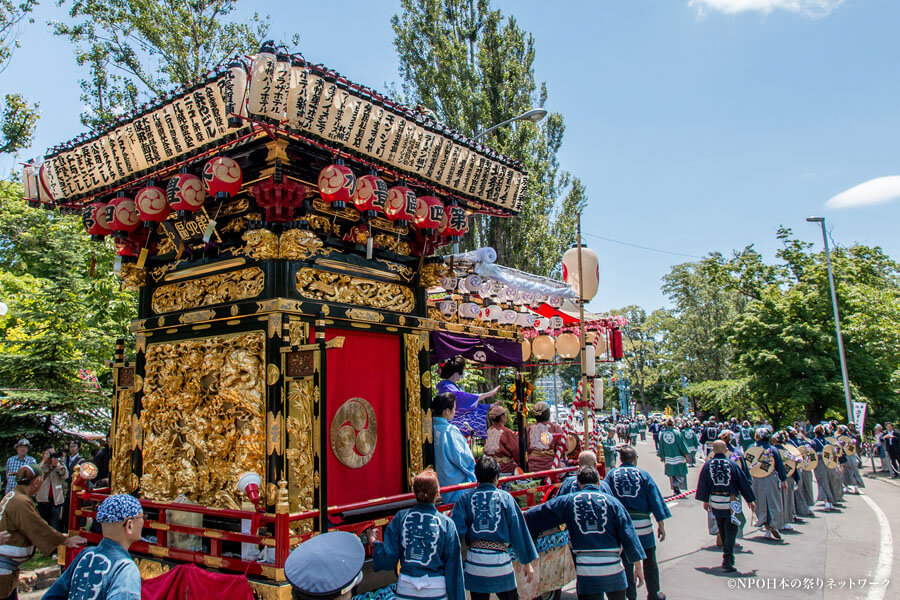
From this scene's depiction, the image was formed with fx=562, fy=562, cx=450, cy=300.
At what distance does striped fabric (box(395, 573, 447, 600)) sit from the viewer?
429 cm

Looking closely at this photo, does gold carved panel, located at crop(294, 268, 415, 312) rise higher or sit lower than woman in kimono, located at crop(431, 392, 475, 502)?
higher

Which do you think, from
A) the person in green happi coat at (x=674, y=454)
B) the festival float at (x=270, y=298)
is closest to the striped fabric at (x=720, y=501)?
the festival float at (x=270, y=298)

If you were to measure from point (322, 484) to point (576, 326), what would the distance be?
7.97m

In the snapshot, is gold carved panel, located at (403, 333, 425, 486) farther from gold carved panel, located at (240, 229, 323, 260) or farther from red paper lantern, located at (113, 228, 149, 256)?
red paper lantern, located at (113, 228, 149, 256)

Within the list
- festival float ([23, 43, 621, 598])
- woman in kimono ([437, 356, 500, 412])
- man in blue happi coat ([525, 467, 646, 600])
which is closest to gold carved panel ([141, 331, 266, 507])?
festival float ([23, 43, 621, 598])

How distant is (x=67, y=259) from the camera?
1611cm

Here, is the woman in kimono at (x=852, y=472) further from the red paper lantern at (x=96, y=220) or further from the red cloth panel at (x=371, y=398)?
the red paper lantern at (x=96, y=220)

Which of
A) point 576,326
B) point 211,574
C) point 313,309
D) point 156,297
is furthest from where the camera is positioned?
point 576,326

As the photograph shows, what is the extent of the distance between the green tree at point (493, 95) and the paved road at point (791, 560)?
33.0 feet

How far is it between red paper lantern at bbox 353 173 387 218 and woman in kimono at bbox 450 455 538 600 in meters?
3.12

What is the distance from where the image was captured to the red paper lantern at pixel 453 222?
7684mm

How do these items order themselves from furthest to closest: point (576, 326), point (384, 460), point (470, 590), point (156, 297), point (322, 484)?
point (576, 326)
point (156, 297)
point (384, 460)
point (322, 484)
point (470, 590)

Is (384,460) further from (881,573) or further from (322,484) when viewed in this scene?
(881,573)

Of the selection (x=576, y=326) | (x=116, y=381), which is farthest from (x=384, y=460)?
(x=576, y=326)
